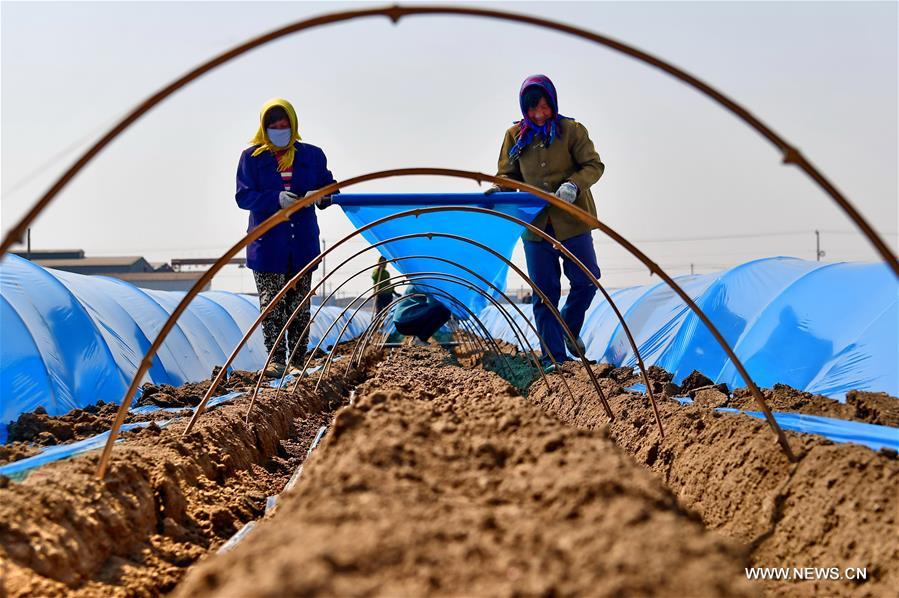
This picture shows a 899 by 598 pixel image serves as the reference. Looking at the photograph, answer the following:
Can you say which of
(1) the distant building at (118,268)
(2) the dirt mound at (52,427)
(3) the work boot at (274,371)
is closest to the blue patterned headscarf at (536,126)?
(3) the work boot at (274,371)

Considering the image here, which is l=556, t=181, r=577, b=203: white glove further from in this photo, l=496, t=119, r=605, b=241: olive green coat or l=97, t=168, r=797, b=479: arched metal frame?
l=97, t=168, r=797, b=479: arched metal frame

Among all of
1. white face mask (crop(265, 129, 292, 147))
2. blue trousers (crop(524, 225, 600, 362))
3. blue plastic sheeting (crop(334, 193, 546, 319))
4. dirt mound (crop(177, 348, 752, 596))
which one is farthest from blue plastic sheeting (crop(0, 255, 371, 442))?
dirt mound (crop(177, 348, 752, 596))

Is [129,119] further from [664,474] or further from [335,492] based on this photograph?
[664,474]

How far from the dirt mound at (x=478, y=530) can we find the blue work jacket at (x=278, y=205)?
16.3 feet

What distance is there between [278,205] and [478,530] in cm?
583

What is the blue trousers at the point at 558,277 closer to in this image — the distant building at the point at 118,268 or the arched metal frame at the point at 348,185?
the arched metal frame at the point at 348,185

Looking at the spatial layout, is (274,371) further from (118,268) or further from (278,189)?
(118,268)

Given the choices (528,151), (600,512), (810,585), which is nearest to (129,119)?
(600,512)

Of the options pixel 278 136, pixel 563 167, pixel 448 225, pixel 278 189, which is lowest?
pixel 448 225

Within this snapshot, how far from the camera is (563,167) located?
7.82 metres

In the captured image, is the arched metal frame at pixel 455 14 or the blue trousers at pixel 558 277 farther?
the blue trousers at pixel 558 277

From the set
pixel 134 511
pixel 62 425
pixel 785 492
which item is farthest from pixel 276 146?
pixel 785 492

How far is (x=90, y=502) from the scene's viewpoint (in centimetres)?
334

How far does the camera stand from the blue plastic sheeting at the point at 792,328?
566cm
